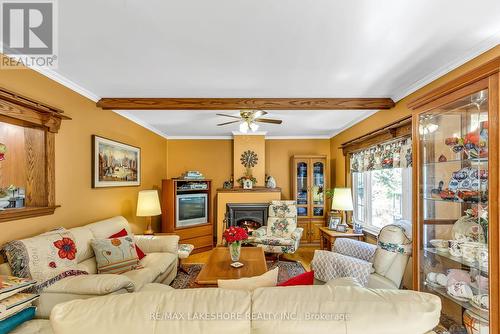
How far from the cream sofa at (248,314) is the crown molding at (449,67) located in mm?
1896

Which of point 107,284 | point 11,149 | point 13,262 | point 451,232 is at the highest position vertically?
point 11,149

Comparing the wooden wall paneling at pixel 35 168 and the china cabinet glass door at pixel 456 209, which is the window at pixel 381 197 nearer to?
the china cabinet glass door at pixel 456 209

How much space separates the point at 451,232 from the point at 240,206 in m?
3.79

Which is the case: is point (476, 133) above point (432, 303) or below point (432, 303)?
above

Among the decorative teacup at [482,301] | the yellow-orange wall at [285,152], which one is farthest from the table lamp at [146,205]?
the decorative teacup at [482,301]

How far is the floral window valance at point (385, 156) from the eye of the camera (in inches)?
118

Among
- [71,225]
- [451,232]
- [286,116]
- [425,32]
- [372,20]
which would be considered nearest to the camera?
[372,20]

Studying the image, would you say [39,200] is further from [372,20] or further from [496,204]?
[496,204]

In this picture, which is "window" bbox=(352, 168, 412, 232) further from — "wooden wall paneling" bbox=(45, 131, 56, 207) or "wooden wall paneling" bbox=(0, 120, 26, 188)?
"wooden wall paneling" bbox=(0, 120, 26, 188)

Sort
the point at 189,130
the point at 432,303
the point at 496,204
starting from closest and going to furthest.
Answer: the point at 432,303 → the point at 496,204 → the point at 189,130

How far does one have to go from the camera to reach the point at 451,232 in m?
2.00

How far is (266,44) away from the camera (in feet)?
6.31

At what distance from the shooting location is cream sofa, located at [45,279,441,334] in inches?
41.6

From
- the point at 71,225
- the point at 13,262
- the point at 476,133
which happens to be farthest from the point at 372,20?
the point at 71,225
